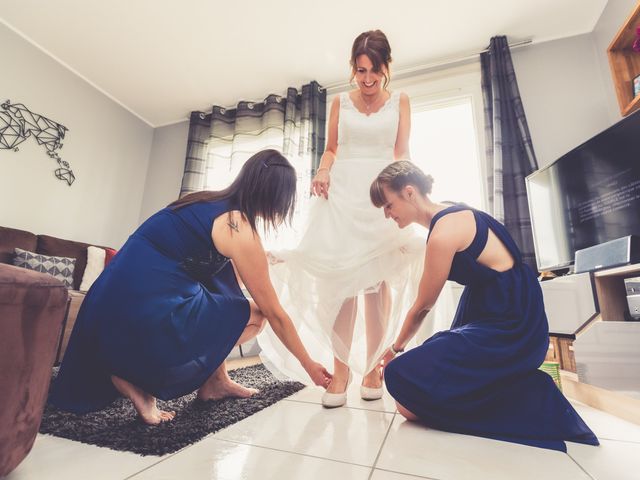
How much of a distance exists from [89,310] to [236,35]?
116 inches

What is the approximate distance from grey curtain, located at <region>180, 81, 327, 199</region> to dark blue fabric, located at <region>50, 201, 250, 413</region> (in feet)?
7.59

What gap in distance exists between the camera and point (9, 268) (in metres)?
0.63

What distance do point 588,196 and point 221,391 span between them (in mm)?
2188

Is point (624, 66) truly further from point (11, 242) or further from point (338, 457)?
point (11, 242)

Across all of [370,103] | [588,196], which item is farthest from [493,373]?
[588,196]

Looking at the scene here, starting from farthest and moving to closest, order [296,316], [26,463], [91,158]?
1. [91,158]
2. [296,316]
3. [26,463]

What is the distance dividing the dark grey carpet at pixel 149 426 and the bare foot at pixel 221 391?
34mm

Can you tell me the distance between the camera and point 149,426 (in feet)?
3.22

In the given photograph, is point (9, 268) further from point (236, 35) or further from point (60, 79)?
point (60, 79)

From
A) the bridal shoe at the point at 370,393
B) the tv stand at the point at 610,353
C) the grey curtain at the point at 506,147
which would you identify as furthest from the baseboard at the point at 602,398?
the grey curtain at the point at 506,147

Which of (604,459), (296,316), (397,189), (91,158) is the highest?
(91,158)

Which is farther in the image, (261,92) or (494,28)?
(261,92)

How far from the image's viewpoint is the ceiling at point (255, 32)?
9.15ft

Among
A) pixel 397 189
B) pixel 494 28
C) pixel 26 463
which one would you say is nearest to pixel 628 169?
pixel 397 189
